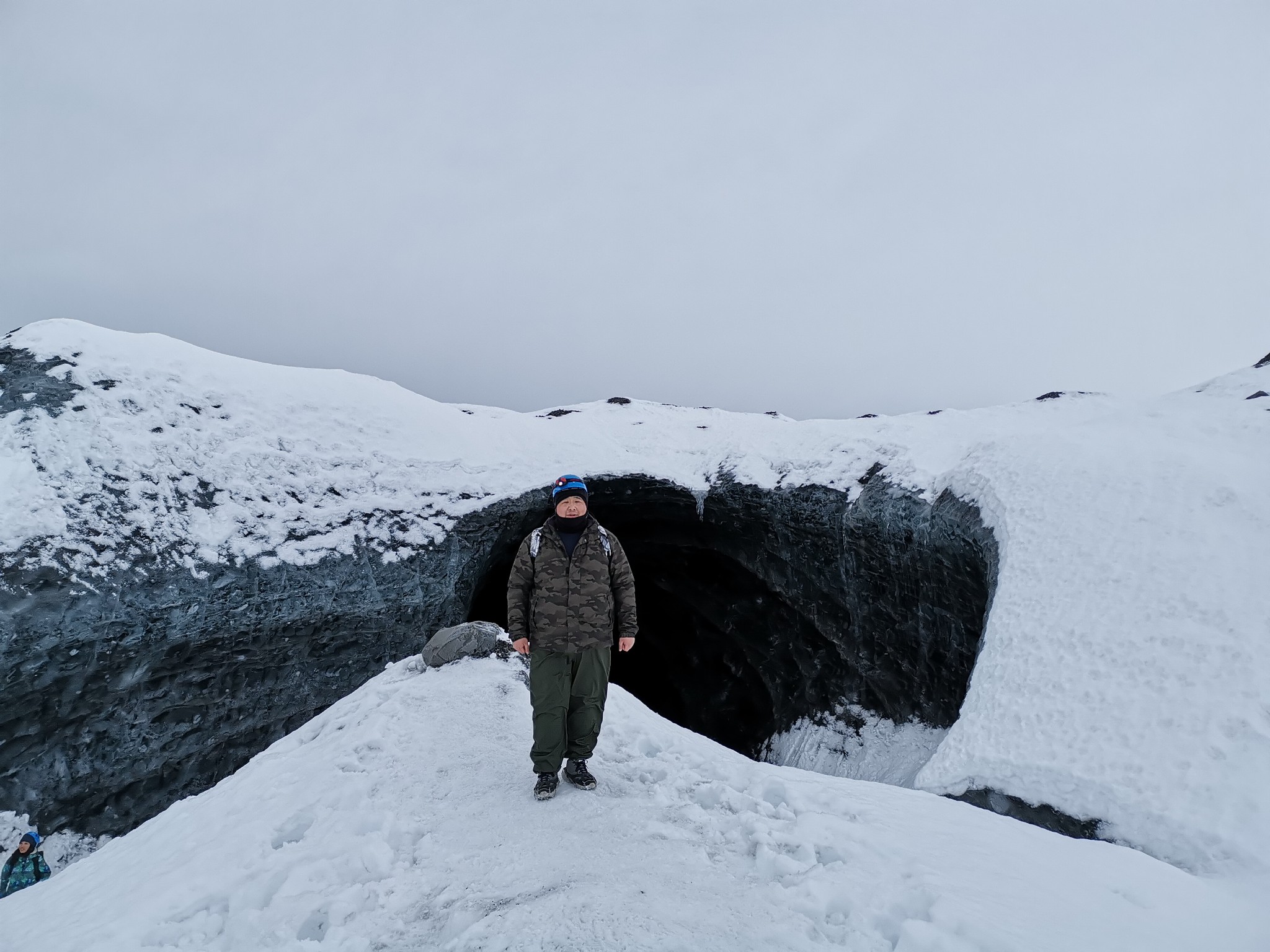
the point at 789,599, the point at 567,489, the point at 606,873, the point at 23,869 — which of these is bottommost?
the point at 23,869

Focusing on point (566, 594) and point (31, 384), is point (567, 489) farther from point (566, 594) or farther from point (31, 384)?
point (31, 384)

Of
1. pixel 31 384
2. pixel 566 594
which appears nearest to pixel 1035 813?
pixel 566 594

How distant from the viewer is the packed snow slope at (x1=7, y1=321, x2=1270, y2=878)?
761 cm

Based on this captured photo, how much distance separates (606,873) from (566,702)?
60.8 inches

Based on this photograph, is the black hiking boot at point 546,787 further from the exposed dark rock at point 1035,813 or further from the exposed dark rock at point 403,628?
the exposed dark rock at point 403,628

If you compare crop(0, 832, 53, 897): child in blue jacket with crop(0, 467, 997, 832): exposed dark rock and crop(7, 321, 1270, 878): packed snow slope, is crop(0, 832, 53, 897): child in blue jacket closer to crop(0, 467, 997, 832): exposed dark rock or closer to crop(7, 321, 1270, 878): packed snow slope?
crop(0, 467, 997, 832): exposed dark rock

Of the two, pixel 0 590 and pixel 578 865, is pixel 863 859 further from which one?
pixel 0 590

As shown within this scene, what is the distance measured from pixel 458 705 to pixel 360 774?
1.81 metres

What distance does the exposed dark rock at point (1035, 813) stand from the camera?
280 inches

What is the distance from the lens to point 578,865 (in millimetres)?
4301

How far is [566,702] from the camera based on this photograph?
5508 millimetres

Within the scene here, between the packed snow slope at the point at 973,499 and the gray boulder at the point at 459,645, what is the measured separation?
16.9 ft

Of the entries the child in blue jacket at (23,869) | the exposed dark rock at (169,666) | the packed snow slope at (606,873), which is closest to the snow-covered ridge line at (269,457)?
the exposed dark rock at (169,666)

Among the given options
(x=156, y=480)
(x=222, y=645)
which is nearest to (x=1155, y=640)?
(x=222, y=645)
